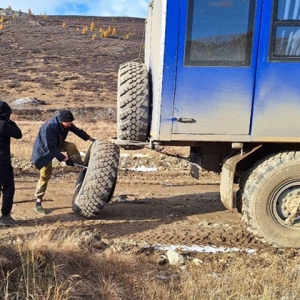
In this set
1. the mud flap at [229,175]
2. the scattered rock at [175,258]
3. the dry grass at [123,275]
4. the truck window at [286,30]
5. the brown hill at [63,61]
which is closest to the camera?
the dry grass at [123,275]

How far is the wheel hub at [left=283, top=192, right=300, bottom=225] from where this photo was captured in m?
5.34

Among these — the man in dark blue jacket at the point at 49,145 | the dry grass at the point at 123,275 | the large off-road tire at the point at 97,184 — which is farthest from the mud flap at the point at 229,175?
the man in dark blue jacket at the point at 49,145

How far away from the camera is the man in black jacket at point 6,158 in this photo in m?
5.91

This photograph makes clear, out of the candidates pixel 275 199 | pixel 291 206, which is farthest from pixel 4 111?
pixel 291 206

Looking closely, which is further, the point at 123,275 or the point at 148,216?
the point at 148,216

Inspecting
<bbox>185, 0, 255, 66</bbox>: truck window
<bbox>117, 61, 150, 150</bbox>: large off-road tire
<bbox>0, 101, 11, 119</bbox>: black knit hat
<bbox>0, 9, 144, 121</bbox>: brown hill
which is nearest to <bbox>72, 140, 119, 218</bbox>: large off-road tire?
<bbox>117, 61, 150, 150</bbox>: large off-road tire

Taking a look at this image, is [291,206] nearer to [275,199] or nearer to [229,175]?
[275,199]

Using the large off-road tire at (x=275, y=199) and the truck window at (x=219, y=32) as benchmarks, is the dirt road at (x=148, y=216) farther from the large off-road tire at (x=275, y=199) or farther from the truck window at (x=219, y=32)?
the truck window at (x=219, y=32)

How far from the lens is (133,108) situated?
580 cm

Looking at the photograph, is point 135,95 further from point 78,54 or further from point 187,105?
point 78,54

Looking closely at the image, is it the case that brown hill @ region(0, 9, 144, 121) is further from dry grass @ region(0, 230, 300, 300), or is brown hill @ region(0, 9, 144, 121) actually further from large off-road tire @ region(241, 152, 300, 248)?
dry grass @ region(0, 230, 300, 300)

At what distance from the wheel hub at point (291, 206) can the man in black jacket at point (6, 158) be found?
3.49 m

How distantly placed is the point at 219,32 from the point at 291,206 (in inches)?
85.7

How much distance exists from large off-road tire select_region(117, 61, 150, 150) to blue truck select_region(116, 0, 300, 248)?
374 millimetres
